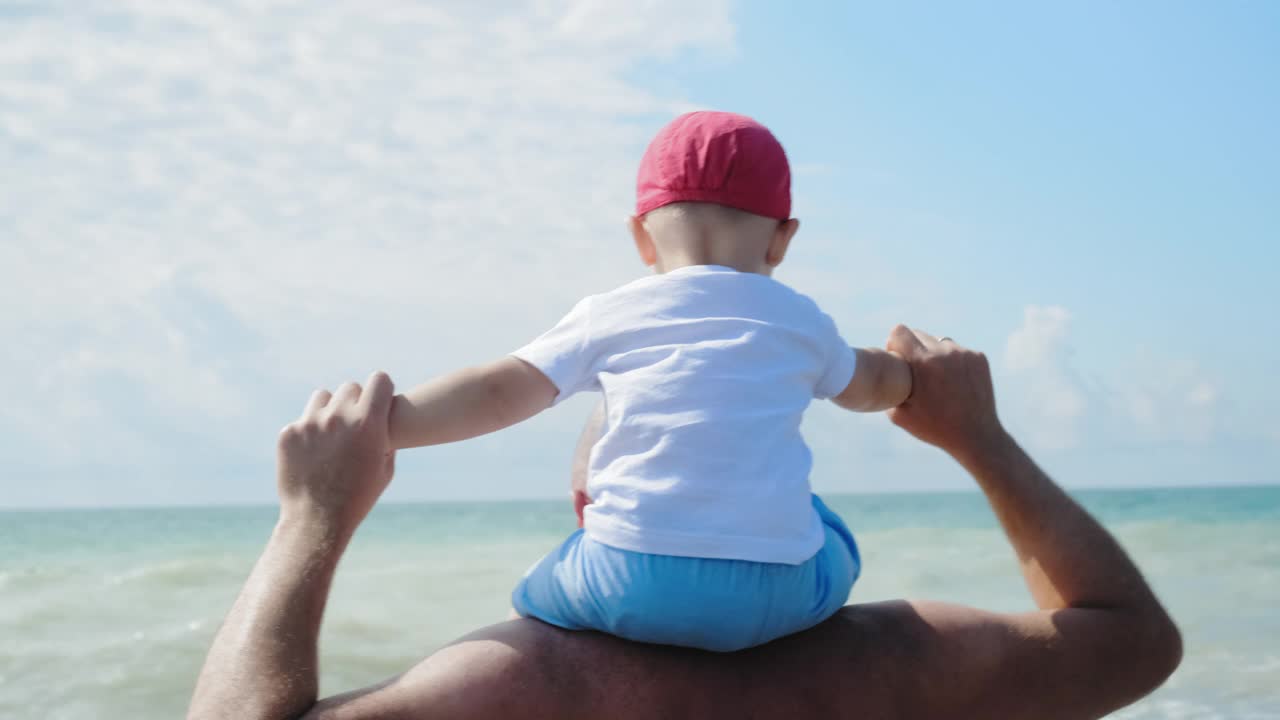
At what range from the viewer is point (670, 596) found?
148 centimetres

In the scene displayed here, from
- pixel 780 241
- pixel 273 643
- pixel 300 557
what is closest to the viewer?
pixel 273 643

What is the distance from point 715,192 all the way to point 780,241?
16cm

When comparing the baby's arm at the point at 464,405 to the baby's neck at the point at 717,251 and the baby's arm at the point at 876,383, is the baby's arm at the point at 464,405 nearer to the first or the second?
the baby's neck at the point at 717,251

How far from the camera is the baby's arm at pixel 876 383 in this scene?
1848 mm

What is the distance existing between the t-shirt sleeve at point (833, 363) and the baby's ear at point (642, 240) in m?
0.30

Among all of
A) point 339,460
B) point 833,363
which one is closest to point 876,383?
point 833,363

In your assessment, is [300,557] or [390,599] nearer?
[300,557]

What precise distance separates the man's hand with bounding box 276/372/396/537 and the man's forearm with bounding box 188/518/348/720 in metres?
0.08

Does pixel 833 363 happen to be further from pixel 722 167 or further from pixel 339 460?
pixel 339 460

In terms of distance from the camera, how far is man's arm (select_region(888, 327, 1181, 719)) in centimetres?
170

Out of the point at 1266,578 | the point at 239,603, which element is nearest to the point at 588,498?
the point at 239,603

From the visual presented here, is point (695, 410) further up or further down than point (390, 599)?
further up

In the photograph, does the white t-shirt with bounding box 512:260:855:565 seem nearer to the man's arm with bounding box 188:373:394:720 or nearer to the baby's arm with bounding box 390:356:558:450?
the baby's arm with bounding box 390:356:558:450

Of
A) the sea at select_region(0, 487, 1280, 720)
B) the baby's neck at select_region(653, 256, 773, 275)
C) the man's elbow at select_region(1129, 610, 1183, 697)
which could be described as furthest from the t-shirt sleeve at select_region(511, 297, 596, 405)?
the sea at select_region(0, 487, 1280, 720)
